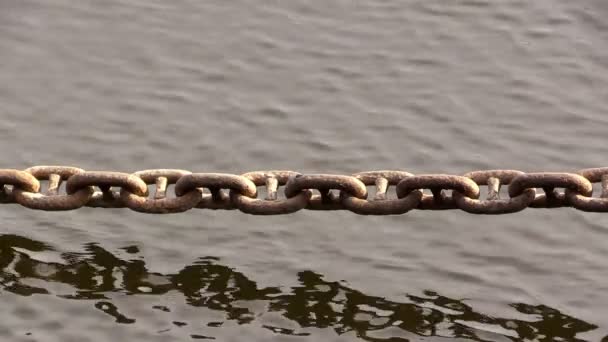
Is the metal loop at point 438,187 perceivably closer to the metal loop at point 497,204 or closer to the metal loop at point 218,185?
the metal loop at point 497,204

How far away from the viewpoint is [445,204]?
5.45 m

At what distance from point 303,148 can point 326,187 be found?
5.23 ft

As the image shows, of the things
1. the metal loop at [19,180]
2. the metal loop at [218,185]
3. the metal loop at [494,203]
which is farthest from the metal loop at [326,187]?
the metal loop at [19,180]

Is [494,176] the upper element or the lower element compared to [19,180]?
upper

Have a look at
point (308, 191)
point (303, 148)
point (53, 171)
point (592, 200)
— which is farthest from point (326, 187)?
point (303, 148)

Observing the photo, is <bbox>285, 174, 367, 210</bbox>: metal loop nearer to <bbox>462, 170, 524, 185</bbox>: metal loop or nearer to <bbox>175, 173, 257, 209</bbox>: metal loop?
<bbox>175, 173, 257, 209</bbox>: metal loop

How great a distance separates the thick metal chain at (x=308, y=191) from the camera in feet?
17.4

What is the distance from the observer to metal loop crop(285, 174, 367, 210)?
5.32 m

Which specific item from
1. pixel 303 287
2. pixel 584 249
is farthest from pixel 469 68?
pixel 303 287

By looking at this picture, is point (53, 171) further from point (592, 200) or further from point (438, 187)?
point (592, 200)

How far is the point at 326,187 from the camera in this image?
17.5ft

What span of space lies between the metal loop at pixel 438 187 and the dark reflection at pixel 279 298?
1.75ft

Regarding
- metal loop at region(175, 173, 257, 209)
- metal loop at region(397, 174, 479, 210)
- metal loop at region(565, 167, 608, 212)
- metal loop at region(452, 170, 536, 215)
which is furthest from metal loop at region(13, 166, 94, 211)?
metal loop at region(565, 167, 608, 212)

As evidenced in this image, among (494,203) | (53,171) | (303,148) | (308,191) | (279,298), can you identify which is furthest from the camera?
(303,148)
